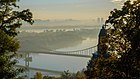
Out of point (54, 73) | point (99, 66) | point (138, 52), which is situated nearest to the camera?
point (138, 52)

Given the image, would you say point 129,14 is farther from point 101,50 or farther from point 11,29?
point 11,29

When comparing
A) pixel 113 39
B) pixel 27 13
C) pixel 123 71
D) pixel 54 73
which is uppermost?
pixel 27 13

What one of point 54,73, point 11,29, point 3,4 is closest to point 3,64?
point 11,29

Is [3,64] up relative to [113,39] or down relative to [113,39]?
down

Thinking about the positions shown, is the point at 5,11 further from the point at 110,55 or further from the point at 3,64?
the point at 110,55

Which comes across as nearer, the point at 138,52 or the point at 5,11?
the point at 138,52

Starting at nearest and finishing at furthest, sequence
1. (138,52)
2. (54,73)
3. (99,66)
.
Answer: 1. (138,52)
2. (99,66)
3. (54,73)
